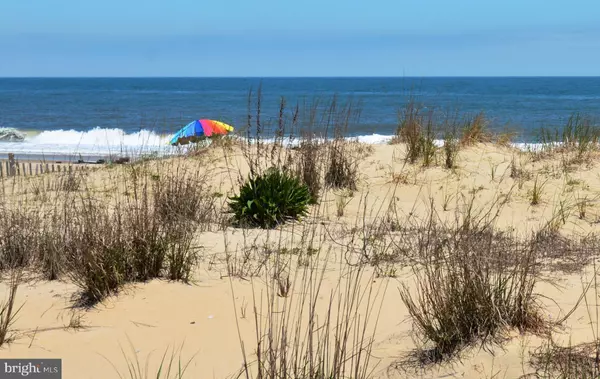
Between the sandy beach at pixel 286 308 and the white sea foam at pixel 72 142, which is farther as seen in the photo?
the white sea foam at pixel 72 142

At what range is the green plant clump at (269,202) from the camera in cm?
748

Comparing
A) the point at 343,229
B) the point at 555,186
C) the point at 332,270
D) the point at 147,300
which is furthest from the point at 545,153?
the point at 147,300

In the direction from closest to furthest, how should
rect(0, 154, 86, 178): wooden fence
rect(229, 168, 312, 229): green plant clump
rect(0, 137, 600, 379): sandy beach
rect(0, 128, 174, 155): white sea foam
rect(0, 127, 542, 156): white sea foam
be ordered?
rect(0, 137, 600, 379): sandy beach < rect(229, 168, 312, 229): green plant clump < rect(0, 154, 86, 178): wooden fence < rect(0, 127, 542, 156): white sea foam < rect(0, 128, 174, 155): white sea foam

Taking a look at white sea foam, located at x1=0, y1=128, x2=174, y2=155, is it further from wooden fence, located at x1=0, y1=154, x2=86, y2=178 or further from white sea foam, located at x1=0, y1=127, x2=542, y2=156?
wooden fence, located at x1=0, y1=154, x2=86, y2=178

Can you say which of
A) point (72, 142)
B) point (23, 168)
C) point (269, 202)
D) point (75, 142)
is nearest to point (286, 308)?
point (269, 202)

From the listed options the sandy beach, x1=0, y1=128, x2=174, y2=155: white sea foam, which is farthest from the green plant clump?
x1=0, y1=128, x2=174, y2=155: white sea foam

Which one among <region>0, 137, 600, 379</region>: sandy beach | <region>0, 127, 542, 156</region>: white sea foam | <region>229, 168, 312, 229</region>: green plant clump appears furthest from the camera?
<region>0, 127, 542, 156</region>: white sea foam

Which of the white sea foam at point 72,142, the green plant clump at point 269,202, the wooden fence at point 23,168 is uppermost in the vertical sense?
the green plant clump at point 269,202

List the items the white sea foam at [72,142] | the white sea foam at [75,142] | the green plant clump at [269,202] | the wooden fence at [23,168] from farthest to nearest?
the white sea foam at [72,142] < the white sea foam at [75,142] < the wooden fence at [23,168] < the green plant clump at [269,202]

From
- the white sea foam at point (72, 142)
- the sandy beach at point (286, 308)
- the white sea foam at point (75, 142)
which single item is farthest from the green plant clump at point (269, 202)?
the white sea foam at point (72, 142)

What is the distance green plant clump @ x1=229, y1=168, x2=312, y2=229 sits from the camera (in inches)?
295

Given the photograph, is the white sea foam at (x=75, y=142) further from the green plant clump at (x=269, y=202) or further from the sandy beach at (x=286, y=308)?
the sandy beach at (x=286, y=308)

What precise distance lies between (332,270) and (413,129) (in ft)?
20.2

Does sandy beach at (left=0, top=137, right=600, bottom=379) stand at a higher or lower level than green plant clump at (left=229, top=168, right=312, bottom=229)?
lower
